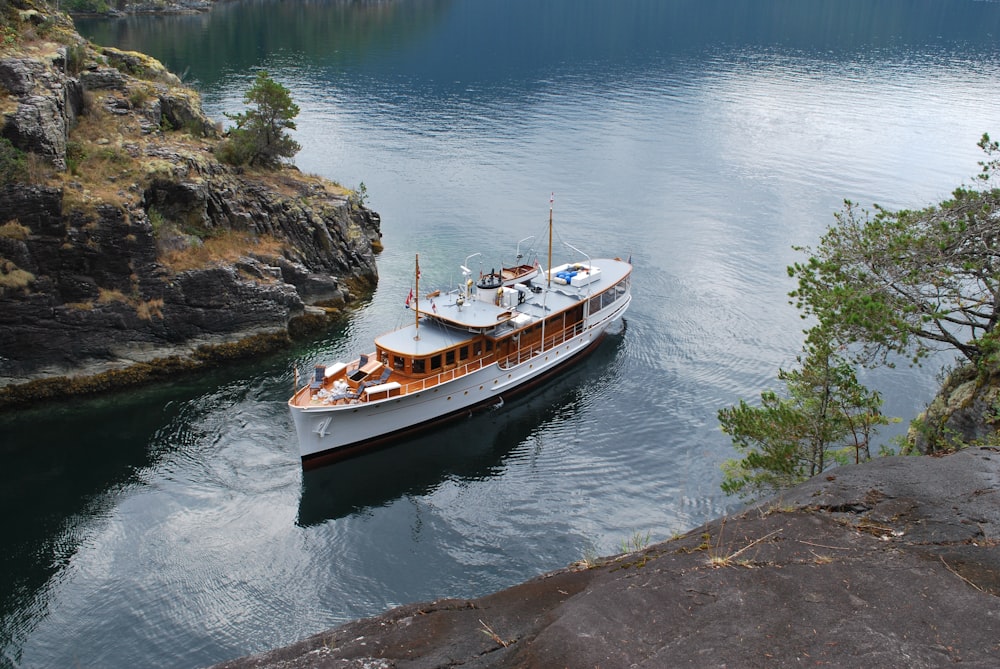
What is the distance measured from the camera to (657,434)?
4016cm

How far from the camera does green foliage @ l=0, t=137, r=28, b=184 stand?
39.6m

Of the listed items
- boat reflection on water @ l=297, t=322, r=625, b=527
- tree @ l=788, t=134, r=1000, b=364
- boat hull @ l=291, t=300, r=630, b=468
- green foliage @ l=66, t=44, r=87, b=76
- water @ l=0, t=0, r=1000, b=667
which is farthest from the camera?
green foliage @ l=66, t=44, r=87, b=76

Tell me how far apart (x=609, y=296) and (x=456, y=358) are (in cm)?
1368

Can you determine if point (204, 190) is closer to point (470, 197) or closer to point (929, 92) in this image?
point (470, 197)

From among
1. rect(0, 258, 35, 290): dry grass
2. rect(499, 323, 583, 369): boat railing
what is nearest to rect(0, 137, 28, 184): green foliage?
rect(0, 258, 35, 290): dry grass

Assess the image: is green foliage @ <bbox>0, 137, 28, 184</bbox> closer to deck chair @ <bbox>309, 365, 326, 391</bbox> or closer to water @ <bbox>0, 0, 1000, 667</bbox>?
water @ <bbox>0, 0, 1000, 667</bbox>

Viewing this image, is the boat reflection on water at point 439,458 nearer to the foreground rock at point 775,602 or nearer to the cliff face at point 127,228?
the cliff face at point 127,228

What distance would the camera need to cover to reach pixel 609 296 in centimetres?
5088

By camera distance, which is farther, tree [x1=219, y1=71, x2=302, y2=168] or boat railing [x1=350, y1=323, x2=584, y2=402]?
tree [x1=219, y1=71, x2=302, y2=168]

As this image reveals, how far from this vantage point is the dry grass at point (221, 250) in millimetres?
45438

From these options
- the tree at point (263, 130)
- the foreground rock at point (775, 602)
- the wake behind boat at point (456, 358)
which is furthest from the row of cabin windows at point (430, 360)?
the foreground rock at point (775, 602)

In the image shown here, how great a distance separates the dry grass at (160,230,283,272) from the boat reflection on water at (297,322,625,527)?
16.4 meters

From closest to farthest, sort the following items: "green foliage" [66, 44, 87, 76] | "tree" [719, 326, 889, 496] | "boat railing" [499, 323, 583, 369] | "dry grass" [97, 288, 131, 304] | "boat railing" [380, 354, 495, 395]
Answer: "tree" [719, 326, 889, 496], "boat railing" [380, 354, 495, 395], "dry grass" [97, 288, 131, 304], "boat railing" [499, 323, 583, 369], "green foliage" [66, 44, 87, 76]

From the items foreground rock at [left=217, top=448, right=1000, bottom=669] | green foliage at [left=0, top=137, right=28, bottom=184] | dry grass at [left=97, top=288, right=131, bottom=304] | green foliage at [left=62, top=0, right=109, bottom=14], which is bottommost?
dry grass at [left=97, top=288, right=131, bottom=304]
